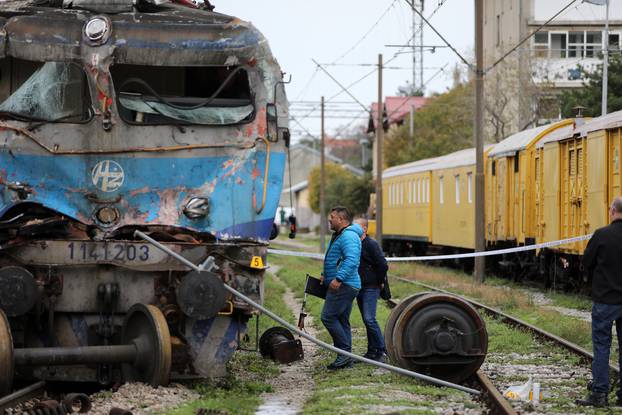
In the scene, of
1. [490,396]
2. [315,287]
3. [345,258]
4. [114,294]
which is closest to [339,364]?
[315,287]

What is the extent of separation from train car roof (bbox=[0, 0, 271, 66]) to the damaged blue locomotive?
1 centimetres

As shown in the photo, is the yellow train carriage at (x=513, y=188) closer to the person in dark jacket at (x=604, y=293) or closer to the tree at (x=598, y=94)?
the tree at (x=598, y=94)

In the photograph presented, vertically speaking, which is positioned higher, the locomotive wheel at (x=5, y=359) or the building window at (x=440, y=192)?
the building window at (x=440, y=192)

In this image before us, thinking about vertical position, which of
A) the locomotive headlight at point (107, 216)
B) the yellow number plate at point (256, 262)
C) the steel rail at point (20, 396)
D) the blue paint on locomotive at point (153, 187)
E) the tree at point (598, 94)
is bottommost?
the steel rail at point (20, 396)

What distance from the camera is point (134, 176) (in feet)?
35.1

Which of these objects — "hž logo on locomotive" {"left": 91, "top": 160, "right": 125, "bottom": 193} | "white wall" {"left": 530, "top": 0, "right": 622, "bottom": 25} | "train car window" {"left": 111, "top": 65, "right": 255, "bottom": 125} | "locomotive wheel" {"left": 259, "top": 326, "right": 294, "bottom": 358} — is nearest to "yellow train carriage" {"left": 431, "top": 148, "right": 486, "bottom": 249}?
"locomotive wheel" {"left": 259, "top": 326, "right": 294, "bottom": 358}

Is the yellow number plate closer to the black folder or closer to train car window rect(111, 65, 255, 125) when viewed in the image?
train car window rect(111, 65, 255, 125)

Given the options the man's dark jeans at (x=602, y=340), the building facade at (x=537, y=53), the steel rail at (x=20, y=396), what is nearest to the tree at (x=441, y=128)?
the building facade at (x=537, y=53)

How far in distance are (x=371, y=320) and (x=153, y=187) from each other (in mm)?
3297

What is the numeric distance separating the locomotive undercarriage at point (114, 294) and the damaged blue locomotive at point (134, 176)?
0.01 meters

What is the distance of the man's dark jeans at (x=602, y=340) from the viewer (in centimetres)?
999

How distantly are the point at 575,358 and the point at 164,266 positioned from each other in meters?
5.44

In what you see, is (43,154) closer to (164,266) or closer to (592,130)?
(164,266)

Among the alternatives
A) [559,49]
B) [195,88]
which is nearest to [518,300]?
[195,88]
